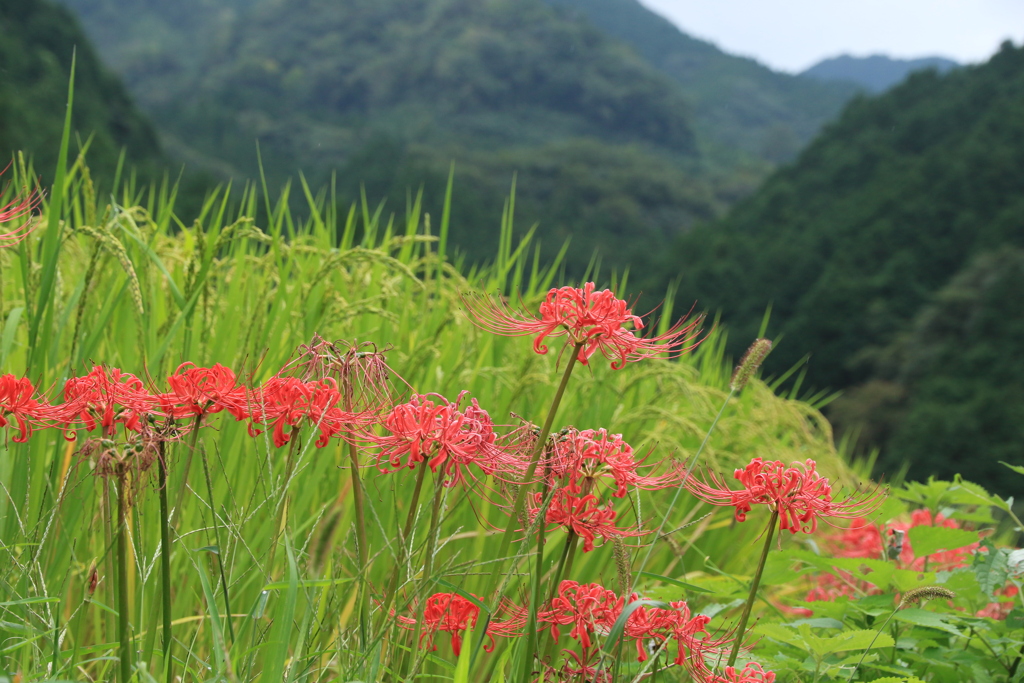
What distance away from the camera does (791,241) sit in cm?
3588

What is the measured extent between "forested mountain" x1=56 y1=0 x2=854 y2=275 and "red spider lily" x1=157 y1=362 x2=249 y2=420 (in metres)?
54.3

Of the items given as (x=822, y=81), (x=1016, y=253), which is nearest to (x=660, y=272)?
(x=1016, y=253)

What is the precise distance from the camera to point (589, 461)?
106cm

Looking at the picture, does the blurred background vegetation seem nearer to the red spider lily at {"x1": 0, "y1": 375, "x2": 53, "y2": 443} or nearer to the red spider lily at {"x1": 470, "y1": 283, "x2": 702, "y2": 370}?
the red spider lily at {"x1": 470, "y1": 283, "x2": 702, "y2": 370}

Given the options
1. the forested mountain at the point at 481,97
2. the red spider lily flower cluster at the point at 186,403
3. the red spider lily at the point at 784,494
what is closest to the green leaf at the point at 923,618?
the red spider lily at the point at 784,494

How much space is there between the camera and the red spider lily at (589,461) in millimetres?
1027

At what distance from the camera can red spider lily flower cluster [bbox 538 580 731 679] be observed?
1.12 metres

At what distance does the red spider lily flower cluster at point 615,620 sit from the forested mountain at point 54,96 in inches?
905

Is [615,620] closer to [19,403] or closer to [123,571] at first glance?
[123,571]

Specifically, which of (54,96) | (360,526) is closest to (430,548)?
(360,526)

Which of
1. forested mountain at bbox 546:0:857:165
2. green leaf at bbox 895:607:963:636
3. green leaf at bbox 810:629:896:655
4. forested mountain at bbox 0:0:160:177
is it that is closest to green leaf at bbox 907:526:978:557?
green leaf at bbox 895:607:963:636

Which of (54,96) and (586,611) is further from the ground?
(586,611)

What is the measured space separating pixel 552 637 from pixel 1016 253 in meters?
28.4

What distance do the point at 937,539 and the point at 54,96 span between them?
32.0m
